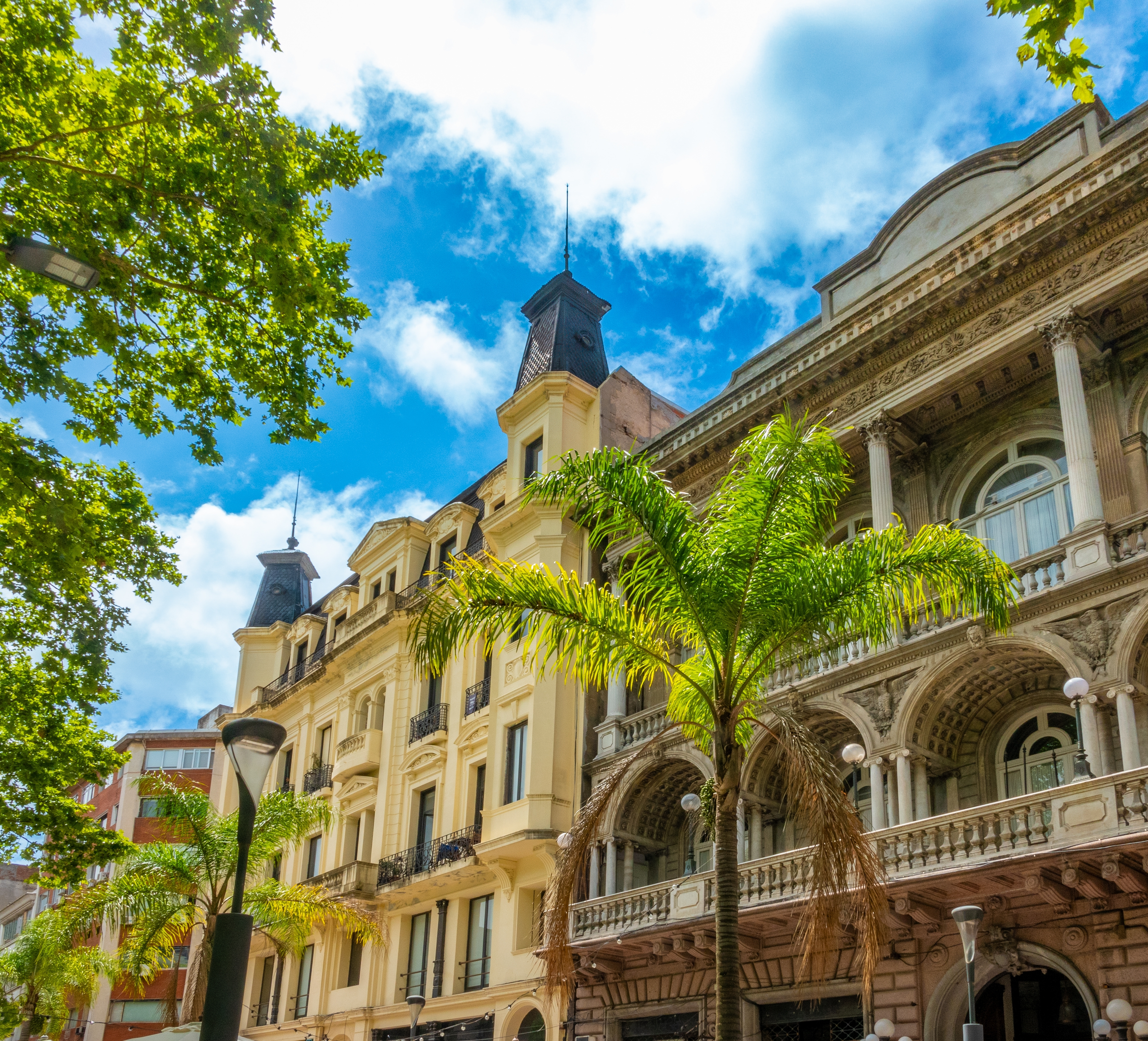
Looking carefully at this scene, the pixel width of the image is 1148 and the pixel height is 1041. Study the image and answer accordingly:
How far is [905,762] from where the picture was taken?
65.7 ft

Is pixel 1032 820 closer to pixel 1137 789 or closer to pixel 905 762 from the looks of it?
pixel 1137 789

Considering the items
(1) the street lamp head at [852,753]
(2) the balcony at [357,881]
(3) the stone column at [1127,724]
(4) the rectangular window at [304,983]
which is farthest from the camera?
(4) the rectangular window at [304,983]

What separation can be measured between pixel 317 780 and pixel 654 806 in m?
16.6

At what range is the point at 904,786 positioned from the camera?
65.4ft

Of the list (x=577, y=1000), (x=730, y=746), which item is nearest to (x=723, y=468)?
(x=577, y=1000)

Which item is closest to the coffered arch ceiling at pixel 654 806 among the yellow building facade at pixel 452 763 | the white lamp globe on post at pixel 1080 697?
the yellow building facade at pixel 452 763

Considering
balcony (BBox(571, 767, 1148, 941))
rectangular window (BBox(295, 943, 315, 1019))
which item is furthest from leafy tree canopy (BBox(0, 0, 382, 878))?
rectangular window (BBox(295, 943, 315, 1019))

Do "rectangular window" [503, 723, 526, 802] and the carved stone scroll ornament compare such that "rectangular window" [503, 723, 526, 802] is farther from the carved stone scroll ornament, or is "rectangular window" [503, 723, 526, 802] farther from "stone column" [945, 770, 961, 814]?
the carved stone scroll ornament

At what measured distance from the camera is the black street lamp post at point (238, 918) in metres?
9.01

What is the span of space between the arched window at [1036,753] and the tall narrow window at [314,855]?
2423cm

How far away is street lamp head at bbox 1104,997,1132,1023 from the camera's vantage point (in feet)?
49.6

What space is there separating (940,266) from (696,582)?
11.0 m

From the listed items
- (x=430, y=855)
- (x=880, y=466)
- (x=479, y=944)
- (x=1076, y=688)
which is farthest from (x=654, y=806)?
(x=1076, y=688)

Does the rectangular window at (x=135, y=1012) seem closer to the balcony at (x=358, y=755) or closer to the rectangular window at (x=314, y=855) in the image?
the rectangular window at (x=314, y=855)
